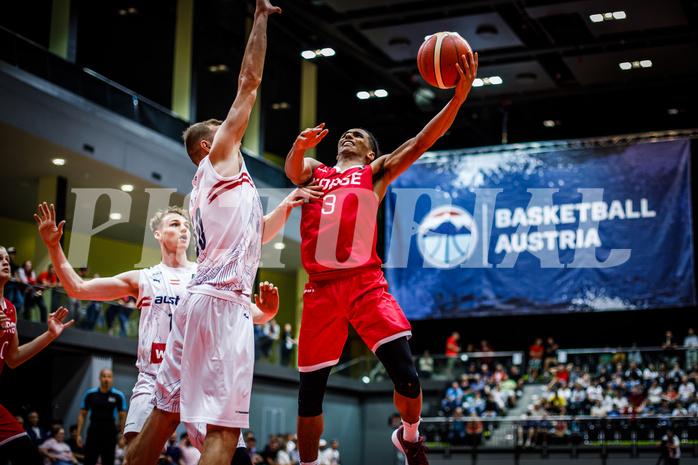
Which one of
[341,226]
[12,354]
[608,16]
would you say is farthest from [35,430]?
[608,16]

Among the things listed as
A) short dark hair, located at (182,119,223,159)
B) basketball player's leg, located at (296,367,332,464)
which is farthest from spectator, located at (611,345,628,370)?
short dark hair, located at (182,119,223,159)

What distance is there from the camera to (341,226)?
5125mm

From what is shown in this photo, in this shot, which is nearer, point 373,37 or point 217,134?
point 217,134

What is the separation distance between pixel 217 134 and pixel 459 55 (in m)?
2.27

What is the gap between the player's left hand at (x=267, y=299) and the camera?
14.8 ft

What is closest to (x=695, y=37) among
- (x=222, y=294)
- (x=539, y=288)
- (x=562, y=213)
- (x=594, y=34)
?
(x=594, y=34)

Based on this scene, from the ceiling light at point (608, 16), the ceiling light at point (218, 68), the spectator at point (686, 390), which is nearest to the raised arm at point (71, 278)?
the ceiling light at point (608, 16)

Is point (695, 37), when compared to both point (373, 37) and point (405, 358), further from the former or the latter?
point (405, 358)

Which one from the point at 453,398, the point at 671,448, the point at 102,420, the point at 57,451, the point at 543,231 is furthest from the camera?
the point at 453,398

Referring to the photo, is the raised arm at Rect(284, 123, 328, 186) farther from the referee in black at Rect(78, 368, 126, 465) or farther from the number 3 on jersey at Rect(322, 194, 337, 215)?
→ the referee in black at Rect(78, 368, 126, 465)

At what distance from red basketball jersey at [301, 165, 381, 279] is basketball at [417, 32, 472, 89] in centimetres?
96

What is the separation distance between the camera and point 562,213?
55.4 feet

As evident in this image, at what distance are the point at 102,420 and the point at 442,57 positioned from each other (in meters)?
8.06

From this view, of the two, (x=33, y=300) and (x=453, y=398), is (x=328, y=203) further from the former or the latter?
(x=453, y=398)
